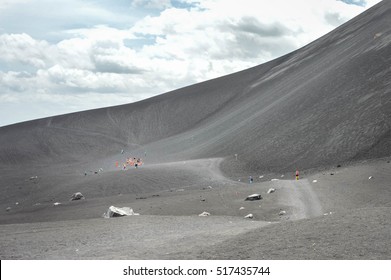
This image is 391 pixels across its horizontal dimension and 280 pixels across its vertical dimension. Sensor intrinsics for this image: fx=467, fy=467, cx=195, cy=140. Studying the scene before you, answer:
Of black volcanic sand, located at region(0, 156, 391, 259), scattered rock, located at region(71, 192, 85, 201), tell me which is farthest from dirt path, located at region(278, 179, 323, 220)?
scattered rock, located at region(71, 192, 85, 201)

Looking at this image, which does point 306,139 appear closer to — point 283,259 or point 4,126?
point 283,259

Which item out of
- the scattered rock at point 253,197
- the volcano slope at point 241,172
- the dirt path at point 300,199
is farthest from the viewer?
the scattered rock at point 253,197

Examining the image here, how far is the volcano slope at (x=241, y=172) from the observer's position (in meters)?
12.1

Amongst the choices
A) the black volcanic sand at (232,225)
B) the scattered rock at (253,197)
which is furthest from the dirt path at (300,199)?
the scattered rock at (253,197)

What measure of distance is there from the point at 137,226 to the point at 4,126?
3239 inches

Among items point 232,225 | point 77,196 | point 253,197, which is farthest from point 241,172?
point 232,225

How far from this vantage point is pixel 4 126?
90688mm

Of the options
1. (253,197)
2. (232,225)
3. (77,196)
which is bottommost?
(232,225)

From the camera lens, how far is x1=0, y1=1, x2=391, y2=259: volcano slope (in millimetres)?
12086

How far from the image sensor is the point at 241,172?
37.6 m

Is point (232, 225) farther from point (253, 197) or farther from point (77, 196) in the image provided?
point (77, 196)

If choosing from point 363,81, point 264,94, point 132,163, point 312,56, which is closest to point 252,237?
point 363,81

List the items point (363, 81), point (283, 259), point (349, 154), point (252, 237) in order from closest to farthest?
point (283, 259), point (252, 237), point (349, 154), point (363, 81)

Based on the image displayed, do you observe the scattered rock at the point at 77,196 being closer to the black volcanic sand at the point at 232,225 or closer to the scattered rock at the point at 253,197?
the black volcanic sand at the point at 232,225
